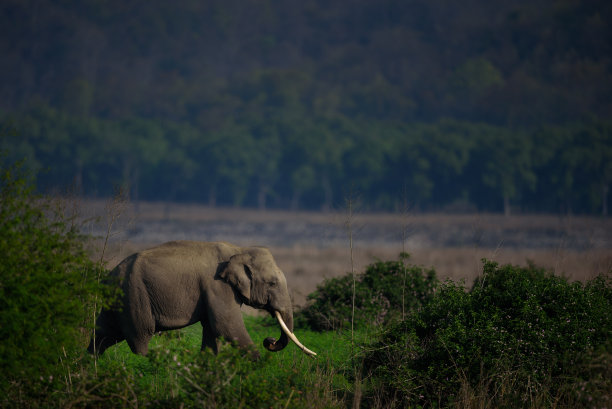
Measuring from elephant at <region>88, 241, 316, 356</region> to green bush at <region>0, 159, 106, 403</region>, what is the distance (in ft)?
4.84

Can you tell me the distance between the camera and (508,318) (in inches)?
375

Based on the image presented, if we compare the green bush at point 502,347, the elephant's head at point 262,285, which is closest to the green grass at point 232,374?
the elephant's head at point 262,285

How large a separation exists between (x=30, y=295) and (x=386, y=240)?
55.1 metres

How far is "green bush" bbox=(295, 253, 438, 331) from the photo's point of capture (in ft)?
45.8

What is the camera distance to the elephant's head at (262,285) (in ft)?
33.4

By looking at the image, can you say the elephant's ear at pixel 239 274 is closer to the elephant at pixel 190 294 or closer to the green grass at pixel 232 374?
the elephant at pixel 190 294

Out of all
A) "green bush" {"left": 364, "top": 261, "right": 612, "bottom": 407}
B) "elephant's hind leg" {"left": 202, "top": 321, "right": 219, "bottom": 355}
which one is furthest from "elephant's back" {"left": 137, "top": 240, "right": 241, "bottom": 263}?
"green bush" {"left": 364, "top": 261, "right": 612, "bottom": 407}

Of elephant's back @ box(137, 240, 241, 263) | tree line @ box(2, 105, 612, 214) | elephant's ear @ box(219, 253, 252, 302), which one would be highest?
tree line @ box(2, 105, 612, 214)

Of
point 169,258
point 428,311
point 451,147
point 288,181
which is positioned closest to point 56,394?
point 169,258

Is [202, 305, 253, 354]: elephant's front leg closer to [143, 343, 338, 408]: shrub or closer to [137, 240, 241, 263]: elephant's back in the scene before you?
[137, 240, 241, 263]: elephant's back

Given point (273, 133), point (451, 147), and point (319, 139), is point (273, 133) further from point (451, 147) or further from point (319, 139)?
point (451, 147)

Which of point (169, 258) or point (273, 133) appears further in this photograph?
point (273, 133)

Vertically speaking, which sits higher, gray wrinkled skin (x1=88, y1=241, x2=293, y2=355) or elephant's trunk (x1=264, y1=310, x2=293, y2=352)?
gray wrinkled skin (x1=88, y1=241, x2=293, y2=355)

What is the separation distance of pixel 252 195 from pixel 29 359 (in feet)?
420
